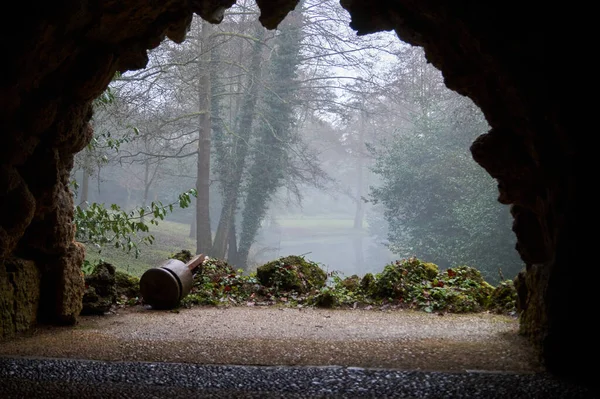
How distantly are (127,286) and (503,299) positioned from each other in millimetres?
6227

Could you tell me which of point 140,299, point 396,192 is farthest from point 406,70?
point 140,299

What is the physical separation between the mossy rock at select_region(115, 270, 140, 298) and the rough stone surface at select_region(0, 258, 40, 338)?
8.72 ft

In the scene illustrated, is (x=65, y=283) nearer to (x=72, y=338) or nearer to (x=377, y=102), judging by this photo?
(x=72, y=338)

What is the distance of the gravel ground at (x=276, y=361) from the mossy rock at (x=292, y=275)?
2.48m

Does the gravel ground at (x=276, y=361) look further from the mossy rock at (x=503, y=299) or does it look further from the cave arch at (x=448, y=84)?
the mossy rock at (x=503, y=299)

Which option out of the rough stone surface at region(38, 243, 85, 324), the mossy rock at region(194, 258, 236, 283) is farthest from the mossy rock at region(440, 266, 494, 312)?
the rough stone surface at region(38, 243, 85, 324)

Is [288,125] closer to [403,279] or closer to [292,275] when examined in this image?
[292,275]

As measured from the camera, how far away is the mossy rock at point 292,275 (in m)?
8.97

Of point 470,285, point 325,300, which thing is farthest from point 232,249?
point 470,285

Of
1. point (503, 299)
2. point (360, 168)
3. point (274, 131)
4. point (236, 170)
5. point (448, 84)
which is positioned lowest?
point (503, 299)

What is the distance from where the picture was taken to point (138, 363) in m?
4.36

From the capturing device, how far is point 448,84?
525 cm

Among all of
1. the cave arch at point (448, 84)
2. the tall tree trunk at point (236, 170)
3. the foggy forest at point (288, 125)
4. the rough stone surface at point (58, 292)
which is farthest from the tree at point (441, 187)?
the rough stone surface at point (58, 292)

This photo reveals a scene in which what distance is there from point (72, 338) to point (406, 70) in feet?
62.2
